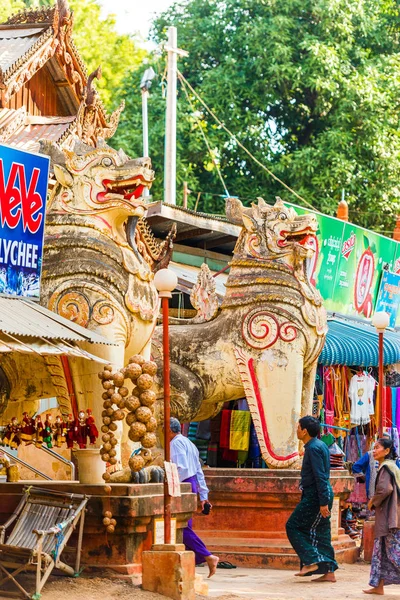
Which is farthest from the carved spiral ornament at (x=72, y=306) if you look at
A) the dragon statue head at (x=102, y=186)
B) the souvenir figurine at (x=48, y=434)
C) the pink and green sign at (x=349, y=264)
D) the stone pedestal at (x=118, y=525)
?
the pink and green sign at (x=349, y=264)

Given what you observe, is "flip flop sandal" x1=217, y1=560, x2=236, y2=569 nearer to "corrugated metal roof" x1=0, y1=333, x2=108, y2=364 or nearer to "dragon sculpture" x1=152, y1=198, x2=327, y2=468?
"dragon sculpture" x1=152, y1=198, x2=327, y2=468

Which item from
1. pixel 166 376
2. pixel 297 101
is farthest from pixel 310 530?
pixel 297 101

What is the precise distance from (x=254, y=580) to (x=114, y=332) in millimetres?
2602

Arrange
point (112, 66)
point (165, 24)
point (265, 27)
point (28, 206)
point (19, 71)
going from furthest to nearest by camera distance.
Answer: point (112, 66) → point (165, 24) → point (265, 27) → point (19, 71) → point (28, 206)

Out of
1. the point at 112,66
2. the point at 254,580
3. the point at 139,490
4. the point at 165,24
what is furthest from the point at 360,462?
the point at 112,66

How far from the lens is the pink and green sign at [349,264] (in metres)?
16.5

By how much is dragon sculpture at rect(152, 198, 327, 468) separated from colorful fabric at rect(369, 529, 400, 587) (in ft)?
7.33

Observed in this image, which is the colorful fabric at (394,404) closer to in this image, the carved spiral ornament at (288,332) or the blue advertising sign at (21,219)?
the carved spiral ornament at (288,332)

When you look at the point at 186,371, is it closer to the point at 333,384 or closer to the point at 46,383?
the point at 46,383

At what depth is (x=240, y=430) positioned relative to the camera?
13422 mm

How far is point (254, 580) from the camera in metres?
10.7

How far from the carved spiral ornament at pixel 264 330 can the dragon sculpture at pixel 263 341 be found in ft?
0.03

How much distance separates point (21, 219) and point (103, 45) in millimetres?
24868

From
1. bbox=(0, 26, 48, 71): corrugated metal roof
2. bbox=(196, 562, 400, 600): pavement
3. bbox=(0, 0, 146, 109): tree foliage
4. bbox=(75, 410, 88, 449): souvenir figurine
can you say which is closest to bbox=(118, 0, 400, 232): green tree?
bbox=(0, 0, 146, 109): tree foliage
